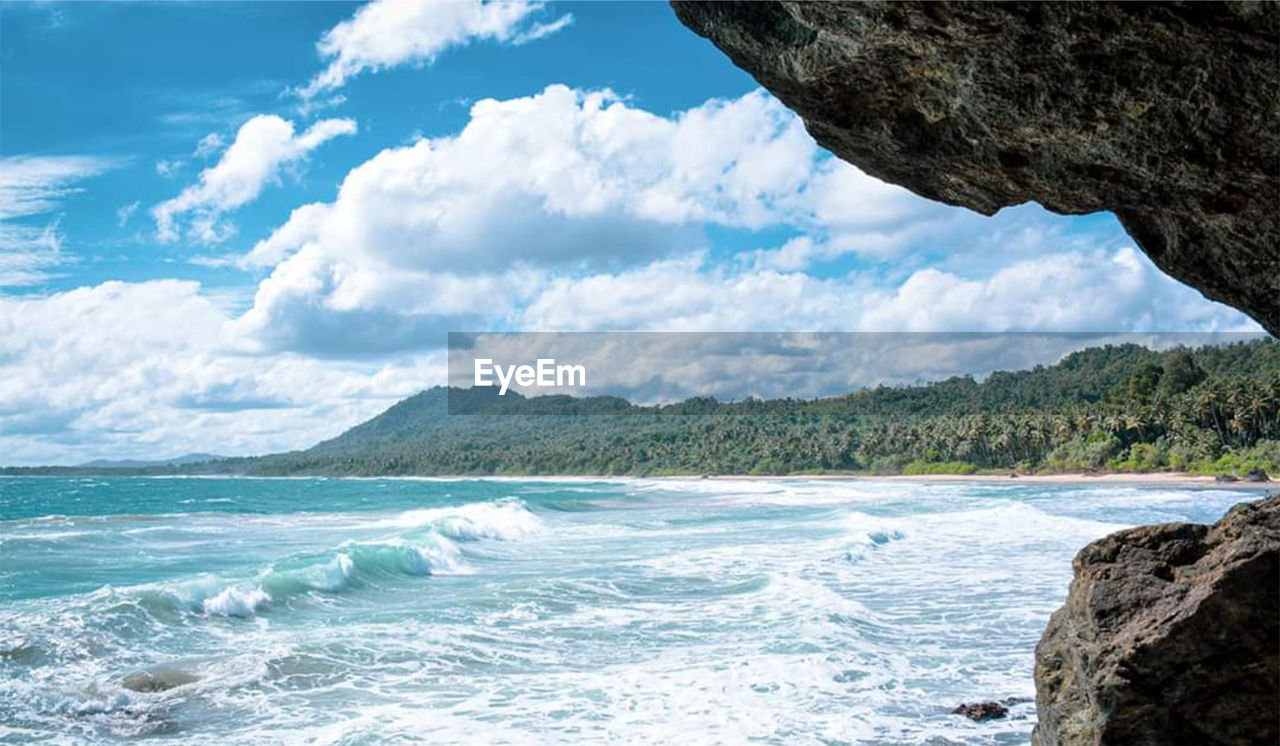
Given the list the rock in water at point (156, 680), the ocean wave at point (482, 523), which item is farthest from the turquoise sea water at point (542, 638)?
the ocean wave at point (482, 523)

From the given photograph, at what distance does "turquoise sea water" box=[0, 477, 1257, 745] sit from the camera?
32.1ft

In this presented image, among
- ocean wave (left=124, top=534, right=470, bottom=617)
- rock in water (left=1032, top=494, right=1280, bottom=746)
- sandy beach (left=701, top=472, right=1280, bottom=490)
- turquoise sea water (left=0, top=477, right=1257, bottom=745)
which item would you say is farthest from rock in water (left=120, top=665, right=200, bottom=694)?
sandy beach (left=701, top=472, right=1280, bottom=490)

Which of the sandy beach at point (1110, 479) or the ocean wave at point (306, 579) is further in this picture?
the sandy beach at point (1110, 479)

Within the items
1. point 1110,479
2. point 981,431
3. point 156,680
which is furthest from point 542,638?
point 981,431

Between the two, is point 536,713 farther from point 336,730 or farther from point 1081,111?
point 1081,111

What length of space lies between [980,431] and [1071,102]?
98.7m

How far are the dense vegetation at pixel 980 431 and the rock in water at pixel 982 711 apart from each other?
61898mm

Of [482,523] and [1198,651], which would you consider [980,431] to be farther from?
[1198,651]

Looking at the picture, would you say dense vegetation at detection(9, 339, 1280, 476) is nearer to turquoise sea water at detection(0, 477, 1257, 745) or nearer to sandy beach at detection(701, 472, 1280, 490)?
sandy beach at detection(701, 472, 1280, 490)

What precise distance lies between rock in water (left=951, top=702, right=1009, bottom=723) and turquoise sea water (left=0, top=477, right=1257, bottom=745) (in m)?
0.14

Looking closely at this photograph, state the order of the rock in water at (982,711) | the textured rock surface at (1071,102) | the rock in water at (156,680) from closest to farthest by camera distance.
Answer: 1. the textured rock surface at (1071,102)
2. the rock in water at (982,711)
3. the rock in water at (156,680)

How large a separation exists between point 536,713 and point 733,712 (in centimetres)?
196

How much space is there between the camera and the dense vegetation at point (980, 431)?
71938 millimetres

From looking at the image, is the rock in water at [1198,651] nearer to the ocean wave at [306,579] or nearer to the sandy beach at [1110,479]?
the ocean wave at [306,579]
